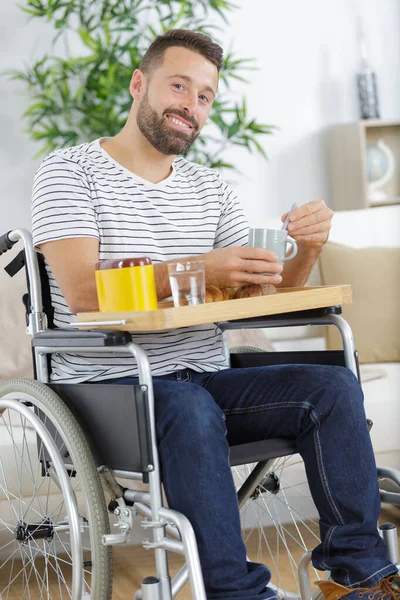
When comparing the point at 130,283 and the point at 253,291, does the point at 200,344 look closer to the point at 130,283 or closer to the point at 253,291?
the point at 253,291

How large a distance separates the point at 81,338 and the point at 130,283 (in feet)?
0.40

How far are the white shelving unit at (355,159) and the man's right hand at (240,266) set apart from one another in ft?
8.04

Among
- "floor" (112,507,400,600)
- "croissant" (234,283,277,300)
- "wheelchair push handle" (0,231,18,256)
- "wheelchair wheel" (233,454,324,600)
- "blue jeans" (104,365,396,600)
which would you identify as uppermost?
"wheelchair push handle" (0,231,18,256)

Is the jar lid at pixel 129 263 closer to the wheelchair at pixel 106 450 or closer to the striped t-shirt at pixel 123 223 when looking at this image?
the wheelchair at pixel 106 450

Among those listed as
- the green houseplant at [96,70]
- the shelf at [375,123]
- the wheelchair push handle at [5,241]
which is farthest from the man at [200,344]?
the shelf at [375,123]

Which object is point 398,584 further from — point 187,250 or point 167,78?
point 167,78

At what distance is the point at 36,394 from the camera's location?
1.43m

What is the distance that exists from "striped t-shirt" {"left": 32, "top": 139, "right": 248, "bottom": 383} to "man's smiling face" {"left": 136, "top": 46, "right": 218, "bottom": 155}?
0.28 feet

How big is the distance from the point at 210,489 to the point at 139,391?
0.18 metres

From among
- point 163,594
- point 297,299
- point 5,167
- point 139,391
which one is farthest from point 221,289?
point 5,167

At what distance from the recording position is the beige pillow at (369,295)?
2781mm

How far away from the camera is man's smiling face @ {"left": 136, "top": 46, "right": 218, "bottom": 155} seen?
174 centimetres

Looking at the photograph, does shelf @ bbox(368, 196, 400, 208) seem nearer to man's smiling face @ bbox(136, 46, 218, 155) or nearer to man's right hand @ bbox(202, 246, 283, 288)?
man's smiling face @ bbox(136, 46, 218, 155)

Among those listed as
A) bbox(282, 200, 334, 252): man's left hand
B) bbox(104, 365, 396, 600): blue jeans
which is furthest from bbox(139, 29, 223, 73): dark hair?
bbox(104, 365, 396, 600): blue jeans
